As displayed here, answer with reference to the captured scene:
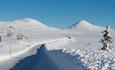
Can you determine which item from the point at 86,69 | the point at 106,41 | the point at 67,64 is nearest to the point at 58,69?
the point at 67,64

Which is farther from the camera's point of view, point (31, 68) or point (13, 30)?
point (13, 30)

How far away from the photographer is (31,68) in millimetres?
30469

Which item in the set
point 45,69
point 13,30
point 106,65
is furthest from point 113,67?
point 13,30

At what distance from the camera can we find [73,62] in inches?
889

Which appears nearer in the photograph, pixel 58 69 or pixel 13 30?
pixel 58 69

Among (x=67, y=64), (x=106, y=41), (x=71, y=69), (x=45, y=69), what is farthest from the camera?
(x=106, y=41)

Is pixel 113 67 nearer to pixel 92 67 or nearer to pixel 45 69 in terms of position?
pixel 92 67

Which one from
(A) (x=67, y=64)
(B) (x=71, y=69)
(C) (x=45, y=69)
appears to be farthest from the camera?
(C) (x=45, y=69)

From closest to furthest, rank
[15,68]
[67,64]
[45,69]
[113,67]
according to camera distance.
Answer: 1. [113,67]
2. [67,64]
3. [45,69]
4. [15,68]

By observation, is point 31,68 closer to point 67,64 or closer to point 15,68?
point 15,68

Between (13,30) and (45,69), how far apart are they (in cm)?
11877

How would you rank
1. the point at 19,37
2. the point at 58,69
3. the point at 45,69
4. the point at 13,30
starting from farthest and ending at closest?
the point at 13,30
the point at 19,37
the point at 45,69
the point at 58,69

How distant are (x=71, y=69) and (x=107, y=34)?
2487cm

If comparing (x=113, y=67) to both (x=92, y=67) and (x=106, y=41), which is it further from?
(x=106, y=41)
